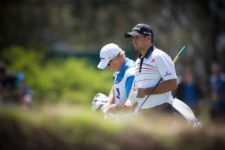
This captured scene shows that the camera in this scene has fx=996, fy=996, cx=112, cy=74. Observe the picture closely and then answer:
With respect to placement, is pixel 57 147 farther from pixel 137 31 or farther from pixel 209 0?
pixel 209 0

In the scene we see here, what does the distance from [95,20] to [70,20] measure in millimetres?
1641

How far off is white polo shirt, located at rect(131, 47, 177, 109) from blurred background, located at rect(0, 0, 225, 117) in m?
8.29

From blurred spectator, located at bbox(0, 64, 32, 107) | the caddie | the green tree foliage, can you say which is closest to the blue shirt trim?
the caddie

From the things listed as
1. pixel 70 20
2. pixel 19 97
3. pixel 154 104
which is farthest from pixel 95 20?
pixel 154 104

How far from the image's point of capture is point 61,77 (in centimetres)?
2353

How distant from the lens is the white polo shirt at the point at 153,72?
1052 cm

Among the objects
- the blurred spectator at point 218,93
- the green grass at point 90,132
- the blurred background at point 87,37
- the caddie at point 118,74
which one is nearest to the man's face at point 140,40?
the caddie at point 118,74

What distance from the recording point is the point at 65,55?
86.2 feet

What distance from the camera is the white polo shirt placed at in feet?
34.5

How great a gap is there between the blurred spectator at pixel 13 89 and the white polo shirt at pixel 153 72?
6.47m

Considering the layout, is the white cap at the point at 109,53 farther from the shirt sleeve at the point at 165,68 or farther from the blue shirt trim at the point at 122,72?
the shirt sleeve at the point at 165,68

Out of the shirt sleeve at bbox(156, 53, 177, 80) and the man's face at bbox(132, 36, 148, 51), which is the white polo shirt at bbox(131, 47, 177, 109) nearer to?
the shirt sleeve at bbox(156, 53, 177, 80)

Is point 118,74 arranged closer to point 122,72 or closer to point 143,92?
point 122,72

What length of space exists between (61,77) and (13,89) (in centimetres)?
526
